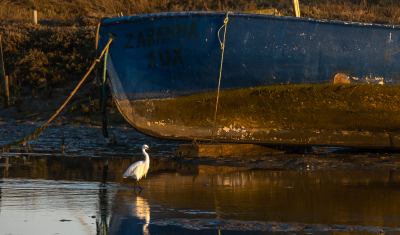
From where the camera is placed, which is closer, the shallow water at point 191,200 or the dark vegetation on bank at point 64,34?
the shallow water at point 191,200

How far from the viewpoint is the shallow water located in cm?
429

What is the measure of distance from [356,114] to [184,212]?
4.86 metres

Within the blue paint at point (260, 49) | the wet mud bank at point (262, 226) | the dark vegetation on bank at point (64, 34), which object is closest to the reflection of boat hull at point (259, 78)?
the blue paint at point (260, 49)

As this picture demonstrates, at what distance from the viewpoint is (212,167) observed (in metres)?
7.90

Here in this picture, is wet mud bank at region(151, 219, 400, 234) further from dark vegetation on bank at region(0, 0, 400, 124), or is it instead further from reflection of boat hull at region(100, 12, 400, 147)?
dark vegetation on bank at region(0, 0, 400, 124)

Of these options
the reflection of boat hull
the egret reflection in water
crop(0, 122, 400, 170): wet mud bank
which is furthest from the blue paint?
the egret reflection in water

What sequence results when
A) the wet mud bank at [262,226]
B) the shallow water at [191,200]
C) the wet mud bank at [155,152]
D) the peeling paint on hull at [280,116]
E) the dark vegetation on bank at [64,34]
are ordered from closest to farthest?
the wet mud bank at [262,226], the shallow water at [191,200], the wet mud bank at [155,152], the peeling paint on hull at [280,116], the dark vegetation on bank at [64,34]

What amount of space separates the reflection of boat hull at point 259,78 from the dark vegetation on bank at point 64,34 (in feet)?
11.9

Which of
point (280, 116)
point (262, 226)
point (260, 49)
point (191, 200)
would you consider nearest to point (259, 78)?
point (260, 49)

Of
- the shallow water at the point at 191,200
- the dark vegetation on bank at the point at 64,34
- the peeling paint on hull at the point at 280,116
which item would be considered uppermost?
the dark vegetation on bank at the point at 64,34

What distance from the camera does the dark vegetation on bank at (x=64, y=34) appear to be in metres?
16.1

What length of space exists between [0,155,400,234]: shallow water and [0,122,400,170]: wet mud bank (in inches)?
17.4

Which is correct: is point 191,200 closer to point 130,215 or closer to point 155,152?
point 130,215

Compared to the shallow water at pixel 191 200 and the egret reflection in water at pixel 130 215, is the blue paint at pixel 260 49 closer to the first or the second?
the shallow water at pixel 191 200
